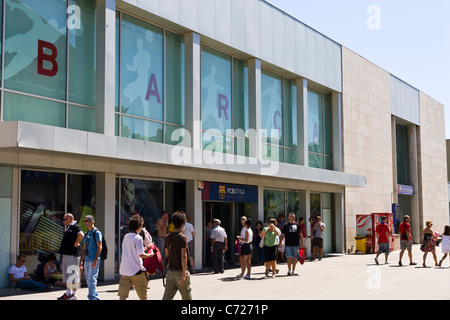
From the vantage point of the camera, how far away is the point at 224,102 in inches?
820

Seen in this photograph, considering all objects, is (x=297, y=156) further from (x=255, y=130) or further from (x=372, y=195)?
(x=372, y=195)

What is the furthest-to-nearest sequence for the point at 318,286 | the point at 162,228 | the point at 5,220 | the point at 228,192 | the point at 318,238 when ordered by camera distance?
1. the point at 318,238
2. the point at 228,192
3. the point at 162,228
4. the point at 318,286
5. the point at 5,220

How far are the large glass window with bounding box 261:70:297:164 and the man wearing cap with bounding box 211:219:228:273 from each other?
5.71 metres

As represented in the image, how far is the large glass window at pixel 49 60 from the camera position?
13.7 meters

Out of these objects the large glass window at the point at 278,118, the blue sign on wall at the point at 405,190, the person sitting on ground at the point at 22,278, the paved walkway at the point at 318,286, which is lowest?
the paved walkway at the point at 318,286

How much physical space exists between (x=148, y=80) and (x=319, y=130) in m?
12.1

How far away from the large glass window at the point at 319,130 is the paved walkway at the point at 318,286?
7.66 metres

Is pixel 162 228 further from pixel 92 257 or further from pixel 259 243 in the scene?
pixel 92 257

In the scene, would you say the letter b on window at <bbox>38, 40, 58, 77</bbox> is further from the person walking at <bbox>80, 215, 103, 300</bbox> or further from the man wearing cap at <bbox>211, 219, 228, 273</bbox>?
the man wearing cap at <bbox>211, 219, 228, 273</bbox>

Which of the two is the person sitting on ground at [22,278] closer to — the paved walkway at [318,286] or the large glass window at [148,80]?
the paved walkway at [318,286]

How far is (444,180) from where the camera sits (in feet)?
146

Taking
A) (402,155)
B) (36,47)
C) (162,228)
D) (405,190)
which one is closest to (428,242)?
(162,228)

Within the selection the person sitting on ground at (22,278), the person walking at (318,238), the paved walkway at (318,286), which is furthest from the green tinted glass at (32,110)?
the person walking at (318,238)

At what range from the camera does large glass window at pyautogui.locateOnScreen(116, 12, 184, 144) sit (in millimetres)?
16562
